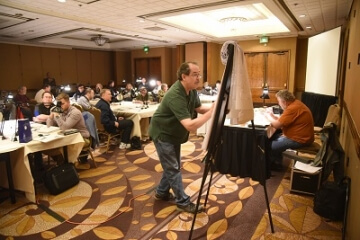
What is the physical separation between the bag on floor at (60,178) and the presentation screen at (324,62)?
5225 mm

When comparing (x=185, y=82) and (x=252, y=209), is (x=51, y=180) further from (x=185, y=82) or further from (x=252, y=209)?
(x=252, y=209)

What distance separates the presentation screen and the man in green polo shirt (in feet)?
12.9

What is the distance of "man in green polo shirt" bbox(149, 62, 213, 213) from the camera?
233 centimetres

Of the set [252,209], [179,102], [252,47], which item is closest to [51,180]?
[179,102]

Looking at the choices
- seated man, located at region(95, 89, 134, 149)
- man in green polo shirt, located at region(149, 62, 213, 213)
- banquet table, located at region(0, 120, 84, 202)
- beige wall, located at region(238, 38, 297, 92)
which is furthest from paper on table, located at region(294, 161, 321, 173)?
beige wall, located at region(238, 38, 297, 92)

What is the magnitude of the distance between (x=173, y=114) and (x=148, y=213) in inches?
43.9

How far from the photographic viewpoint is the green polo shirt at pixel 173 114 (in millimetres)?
2309

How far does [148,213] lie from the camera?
2725 millimetres

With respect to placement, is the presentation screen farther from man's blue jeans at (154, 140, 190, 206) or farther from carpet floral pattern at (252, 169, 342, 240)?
man's blue jeans at (154, 140, 190, 206)

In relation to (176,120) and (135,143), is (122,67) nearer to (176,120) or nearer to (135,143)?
(135,143)

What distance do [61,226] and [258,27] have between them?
7.78m

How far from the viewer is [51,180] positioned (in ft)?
10.3

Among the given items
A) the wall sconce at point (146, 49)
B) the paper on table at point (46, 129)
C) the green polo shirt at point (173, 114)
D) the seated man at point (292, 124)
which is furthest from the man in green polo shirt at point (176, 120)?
the wall sconce at point (146, 49)

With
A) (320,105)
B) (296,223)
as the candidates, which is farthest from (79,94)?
(296,223)
